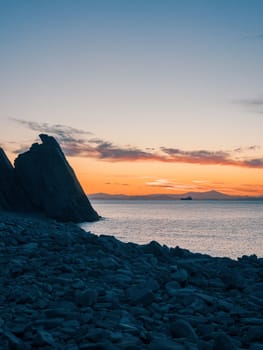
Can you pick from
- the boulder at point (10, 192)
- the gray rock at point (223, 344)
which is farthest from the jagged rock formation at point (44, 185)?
the gray rock at point (223, 344)

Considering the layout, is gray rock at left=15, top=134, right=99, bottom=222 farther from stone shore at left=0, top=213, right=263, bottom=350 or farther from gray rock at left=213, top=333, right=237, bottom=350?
gray rock at left=213, top=333, right=237, bottom=350

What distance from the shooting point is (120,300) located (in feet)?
33.7

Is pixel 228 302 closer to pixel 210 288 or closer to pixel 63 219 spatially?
pixel 210 288

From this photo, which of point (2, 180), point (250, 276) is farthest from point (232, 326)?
point (2, 180)

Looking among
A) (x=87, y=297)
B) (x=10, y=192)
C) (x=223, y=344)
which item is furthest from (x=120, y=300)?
(x=10, y=192)

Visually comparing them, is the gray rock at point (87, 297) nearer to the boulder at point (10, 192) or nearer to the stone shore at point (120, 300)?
the stone shore at point (120, 300)

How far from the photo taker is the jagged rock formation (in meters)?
78.6

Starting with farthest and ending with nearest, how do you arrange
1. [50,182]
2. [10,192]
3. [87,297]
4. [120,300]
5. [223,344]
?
[10,192] → [50,182] → [120,300] → [87,297] → [223,344]

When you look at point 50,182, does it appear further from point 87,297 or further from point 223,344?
point 223,344

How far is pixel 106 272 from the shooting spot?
41.3 feet

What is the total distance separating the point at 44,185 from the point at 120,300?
70.8 meters

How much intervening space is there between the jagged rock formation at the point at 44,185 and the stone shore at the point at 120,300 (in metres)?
62.8

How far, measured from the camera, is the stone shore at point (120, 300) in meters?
7.86

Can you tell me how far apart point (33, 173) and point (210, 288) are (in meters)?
70.9
